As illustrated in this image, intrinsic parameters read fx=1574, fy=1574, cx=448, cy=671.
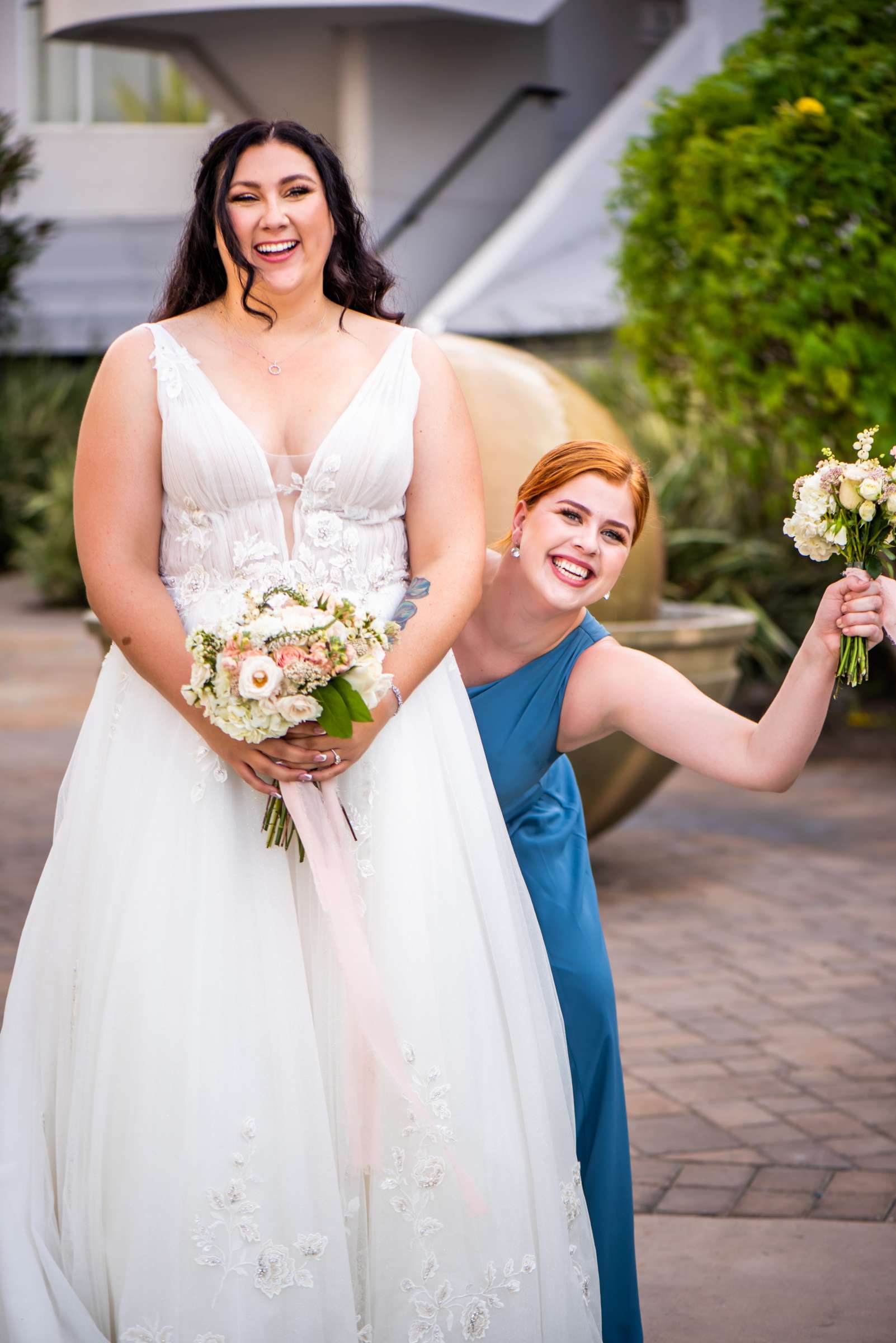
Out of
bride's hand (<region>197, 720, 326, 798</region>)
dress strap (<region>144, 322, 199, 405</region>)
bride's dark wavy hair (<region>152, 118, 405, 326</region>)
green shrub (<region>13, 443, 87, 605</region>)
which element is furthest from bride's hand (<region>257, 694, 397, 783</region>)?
green shrub (<region>13, 443, 87, 605</region>)

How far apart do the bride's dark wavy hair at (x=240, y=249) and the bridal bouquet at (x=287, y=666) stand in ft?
2.05

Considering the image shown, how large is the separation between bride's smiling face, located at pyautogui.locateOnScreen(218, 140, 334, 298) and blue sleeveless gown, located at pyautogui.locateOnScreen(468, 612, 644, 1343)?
901 mm

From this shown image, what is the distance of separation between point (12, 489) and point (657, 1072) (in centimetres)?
1404

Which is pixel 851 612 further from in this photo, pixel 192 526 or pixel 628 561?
pixel 628 561

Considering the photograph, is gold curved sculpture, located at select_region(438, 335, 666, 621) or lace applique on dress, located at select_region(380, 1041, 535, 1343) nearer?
lace applique on dress, located at select_region(380, 1041, 535, 1343)

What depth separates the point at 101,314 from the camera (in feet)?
62.5

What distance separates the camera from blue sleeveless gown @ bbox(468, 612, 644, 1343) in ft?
9.81

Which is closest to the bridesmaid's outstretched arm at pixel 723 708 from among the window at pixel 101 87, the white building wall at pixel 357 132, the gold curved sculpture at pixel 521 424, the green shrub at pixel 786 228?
the gold curved sculpture at pixel 521 424

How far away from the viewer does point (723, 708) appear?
9.48 feet

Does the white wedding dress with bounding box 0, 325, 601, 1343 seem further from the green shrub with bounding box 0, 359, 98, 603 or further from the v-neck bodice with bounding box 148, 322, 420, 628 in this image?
the green shrub with bounding box 0, 359, 98, 603

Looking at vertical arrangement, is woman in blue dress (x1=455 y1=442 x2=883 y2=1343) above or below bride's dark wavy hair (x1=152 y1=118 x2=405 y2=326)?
below

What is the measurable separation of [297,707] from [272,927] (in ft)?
1.43

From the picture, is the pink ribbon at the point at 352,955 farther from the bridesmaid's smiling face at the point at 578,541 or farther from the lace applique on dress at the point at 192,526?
the bridesmaid's smiling face at the point at 578,541

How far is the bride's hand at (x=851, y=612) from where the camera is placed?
8.85 ft
